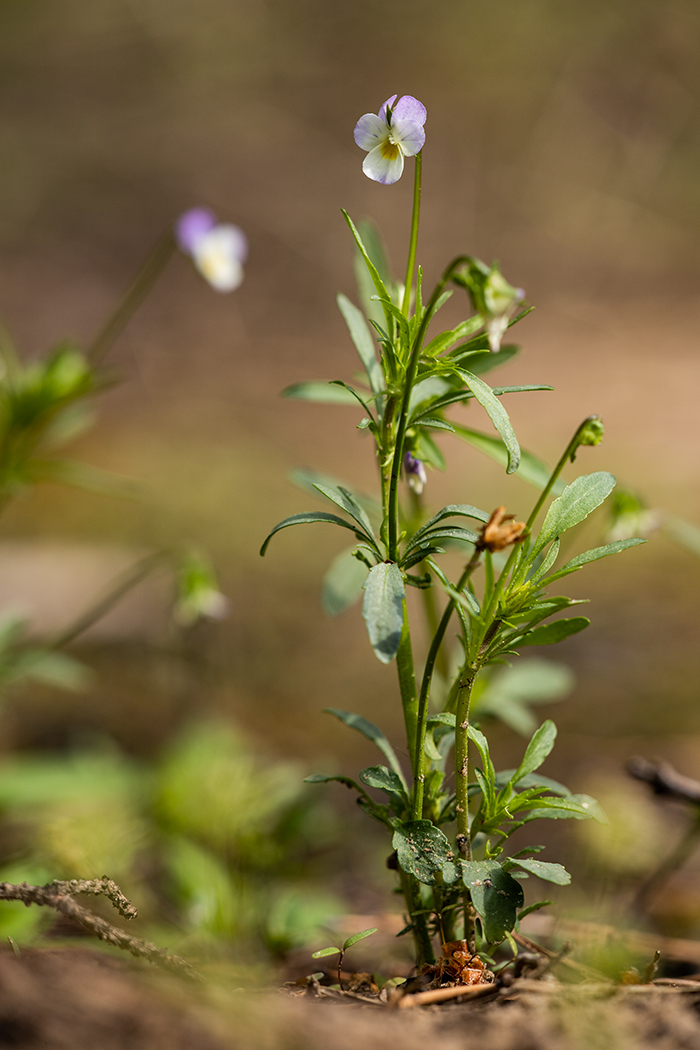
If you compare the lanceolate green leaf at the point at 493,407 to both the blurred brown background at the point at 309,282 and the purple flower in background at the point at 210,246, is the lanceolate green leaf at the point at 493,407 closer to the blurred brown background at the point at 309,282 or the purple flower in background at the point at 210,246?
the purple flower in background at the point at 210,246

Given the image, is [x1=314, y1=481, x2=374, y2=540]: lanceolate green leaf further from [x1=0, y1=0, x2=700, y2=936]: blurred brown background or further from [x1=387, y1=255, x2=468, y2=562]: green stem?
[x1=0, y1=0, x2=700, y2=936]: blurred brown background

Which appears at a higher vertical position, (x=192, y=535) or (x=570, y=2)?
(x=570, y=2)

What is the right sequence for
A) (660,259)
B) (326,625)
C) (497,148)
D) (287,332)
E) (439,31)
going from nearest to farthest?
1. (326,625)
2. (287,332)
3. (660,259)
4. (497,148)
5. (439,31)

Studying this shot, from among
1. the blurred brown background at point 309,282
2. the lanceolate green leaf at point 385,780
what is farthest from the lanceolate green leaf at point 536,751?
the blurred brown background at point 309,282

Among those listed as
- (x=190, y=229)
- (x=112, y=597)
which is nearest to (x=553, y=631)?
(x=112, y=597)

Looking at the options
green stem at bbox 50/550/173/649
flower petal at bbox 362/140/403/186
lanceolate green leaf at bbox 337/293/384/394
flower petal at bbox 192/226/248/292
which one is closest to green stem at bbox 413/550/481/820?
lanceolate green leaf at bbox 337/293/384/394

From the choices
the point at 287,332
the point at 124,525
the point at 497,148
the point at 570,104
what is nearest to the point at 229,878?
the point at 124,525

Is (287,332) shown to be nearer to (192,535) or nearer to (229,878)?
(192,535)

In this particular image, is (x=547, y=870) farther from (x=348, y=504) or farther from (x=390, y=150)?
(x=390, y=150)
